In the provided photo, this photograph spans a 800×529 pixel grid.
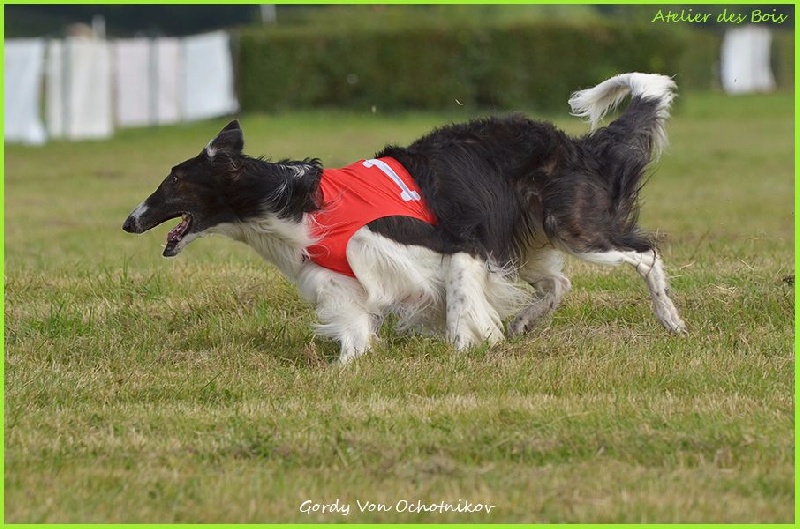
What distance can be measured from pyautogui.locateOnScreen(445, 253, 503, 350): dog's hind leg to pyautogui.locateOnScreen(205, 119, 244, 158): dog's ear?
51.9 inches

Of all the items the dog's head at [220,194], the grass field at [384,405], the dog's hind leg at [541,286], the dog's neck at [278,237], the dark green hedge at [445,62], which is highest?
the dark green hedge at [445,62]

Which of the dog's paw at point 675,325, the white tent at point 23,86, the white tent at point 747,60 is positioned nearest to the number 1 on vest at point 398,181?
the dog's paw at point 675,325

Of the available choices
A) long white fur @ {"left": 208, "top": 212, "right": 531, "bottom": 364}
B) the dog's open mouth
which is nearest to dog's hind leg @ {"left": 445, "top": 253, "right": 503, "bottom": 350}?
long white fur @ {"left": 208, "top": 212, "right": 531, "bottom": 364}

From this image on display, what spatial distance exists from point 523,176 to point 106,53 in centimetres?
2008

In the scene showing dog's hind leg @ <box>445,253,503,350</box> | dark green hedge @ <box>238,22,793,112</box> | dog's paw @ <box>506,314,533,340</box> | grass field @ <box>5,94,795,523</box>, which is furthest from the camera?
dark green hedge @ <box>238,22,793,112</box>

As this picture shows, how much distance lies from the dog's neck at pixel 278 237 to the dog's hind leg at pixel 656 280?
171 centimetres

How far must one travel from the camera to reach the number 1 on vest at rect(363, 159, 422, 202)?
271 inches

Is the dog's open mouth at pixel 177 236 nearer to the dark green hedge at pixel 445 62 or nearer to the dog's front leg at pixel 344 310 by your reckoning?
the dog's front leg at pixel 344 310

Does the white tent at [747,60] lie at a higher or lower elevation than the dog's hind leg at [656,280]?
higher

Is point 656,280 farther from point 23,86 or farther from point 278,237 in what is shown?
point 23,86

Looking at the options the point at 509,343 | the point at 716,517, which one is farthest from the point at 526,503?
the point at 509,343

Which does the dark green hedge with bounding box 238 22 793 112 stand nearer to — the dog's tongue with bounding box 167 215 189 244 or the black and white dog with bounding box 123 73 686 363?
the black and white dog with bounding box 123 73 686 363

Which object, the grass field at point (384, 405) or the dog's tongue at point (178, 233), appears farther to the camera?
the dog's tongue at point (178, 233)

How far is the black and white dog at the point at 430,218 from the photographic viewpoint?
6.79 meters
